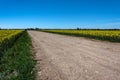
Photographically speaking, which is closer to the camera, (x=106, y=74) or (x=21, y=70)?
(x=106, y=74)

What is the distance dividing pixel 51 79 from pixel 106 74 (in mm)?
2352

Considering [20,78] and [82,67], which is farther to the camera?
[82,67]

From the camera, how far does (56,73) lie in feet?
27.0

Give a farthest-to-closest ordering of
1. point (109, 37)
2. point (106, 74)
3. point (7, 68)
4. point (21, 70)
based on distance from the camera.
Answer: point (109, 37) < point (7, 68) < point (21, 70) < point (106, 74)

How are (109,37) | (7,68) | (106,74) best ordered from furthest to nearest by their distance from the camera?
(109,37), (7,68), (106,74)

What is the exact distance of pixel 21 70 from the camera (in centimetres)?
863

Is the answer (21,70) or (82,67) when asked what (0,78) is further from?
(82,67)

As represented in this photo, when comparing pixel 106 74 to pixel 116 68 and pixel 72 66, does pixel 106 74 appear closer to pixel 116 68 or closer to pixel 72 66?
pixel 116 68

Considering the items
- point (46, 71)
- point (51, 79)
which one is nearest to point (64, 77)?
point (51, 79)

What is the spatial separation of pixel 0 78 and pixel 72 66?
12.0ft

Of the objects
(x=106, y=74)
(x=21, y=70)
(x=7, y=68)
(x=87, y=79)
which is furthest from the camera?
(x=7, y=68)

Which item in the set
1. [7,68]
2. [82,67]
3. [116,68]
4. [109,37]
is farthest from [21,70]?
[109,37]

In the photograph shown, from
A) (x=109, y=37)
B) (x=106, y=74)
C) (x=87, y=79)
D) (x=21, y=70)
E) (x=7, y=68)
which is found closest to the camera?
(x=87, y=79)

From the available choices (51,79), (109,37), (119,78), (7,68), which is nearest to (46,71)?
(51,79)
